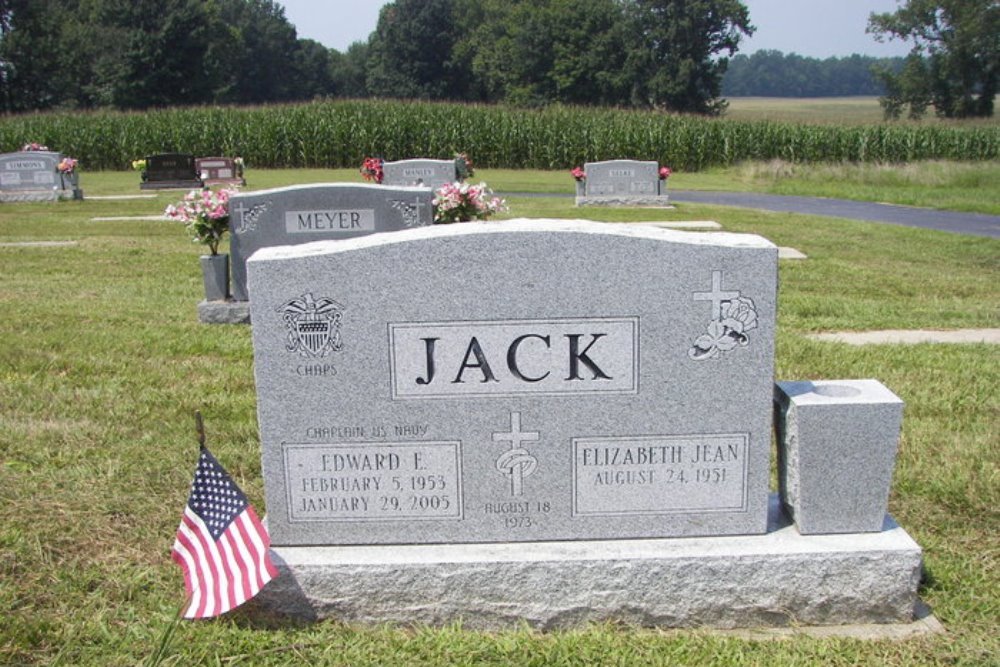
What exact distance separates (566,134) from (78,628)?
33.4 m

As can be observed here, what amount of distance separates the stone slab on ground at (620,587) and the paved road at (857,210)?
45.4 ft

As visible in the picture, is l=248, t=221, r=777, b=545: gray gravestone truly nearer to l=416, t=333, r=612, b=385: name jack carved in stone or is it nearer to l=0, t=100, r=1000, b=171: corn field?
l=416, t=333, r=612, b=385: name jack carved in stone

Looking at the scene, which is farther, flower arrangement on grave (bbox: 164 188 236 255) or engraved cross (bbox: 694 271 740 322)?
flower arrangement on grave (bbox: 164 188 236 255)

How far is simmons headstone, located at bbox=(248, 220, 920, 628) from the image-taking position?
3.40 m

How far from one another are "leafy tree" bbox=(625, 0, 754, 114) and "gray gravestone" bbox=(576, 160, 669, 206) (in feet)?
172

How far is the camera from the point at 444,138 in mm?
35688

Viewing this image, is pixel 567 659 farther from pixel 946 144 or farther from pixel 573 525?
pixel 946 144

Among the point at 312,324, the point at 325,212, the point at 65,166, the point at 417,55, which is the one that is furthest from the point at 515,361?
the point at 417,55

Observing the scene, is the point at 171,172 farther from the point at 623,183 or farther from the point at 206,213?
the point at 206,213

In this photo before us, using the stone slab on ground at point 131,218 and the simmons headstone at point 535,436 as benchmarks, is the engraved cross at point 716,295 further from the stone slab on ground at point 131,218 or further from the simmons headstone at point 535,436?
the stone slab on ground at point 131,218

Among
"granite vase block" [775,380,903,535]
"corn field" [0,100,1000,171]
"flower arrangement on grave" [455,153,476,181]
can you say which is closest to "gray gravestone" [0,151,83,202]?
"flower arrangement on grave" [455,153,476,181]

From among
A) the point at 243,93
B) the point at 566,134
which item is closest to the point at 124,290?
the point at 566,134

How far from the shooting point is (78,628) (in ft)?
10.9

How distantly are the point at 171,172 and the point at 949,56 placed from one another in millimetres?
53415
